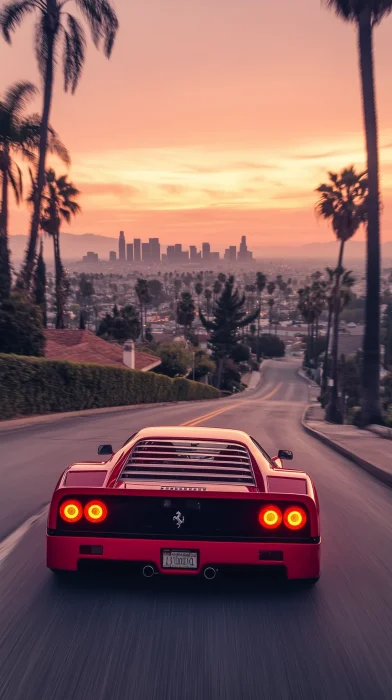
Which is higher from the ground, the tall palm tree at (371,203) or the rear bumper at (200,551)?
the tall palm tree at (371,203)

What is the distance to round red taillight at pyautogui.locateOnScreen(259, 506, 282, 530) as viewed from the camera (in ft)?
18.8

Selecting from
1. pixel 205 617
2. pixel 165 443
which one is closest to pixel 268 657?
pixel 205 617

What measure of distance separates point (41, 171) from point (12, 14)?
662 cm

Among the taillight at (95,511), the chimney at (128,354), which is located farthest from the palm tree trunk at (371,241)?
the chimney at (128,354)

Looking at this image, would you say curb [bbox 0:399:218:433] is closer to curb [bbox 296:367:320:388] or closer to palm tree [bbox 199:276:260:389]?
palm tree [bbox 199:276:260:389]

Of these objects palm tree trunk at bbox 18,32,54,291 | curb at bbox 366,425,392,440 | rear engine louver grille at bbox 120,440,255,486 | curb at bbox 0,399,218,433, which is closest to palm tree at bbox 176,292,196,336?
curb at bbox 0,399,218,433

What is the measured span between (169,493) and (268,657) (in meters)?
1.39

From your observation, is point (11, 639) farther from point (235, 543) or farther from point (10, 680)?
point (235, 543)

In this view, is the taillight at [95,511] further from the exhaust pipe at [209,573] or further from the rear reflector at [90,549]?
the exhaust pipe at [209,573]

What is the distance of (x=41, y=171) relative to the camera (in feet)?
111

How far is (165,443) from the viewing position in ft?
22.8

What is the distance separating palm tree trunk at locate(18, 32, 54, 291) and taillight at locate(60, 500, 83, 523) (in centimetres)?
2868

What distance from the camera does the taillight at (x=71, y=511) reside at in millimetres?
5770

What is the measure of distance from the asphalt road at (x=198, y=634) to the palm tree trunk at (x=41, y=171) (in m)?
26.8
